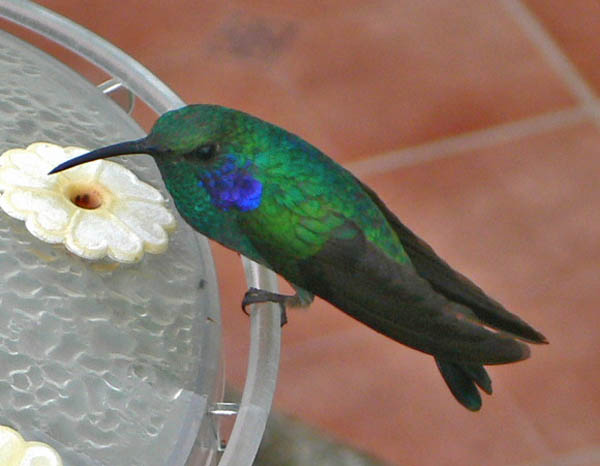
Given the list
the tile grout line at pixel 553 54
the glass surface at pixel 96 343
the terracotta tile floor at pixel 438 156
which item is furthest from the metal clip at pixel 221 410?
the tile grout line at pixel 553 54

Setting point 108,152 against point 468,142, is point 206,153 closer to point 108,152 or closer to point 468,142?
point 108,152

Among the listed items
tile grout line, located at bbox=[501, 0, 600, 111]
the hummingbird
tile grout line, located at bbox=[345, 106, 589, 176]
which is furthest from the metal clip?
tile grout line, located at bbox=[501, 0, 600, 111]

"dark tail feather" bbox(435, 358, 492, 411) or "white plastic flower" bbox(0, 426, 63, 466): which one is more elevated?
"dark tail feather" bbox(435, 358, 492, 411)

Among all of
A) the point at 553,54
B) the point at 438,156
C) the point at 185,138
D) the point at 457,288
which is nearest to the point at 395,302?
the point at 457,288

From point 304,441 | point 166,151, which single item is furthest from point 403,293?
point 304,441

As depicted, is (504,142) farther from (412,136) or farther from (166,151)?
(166,151)

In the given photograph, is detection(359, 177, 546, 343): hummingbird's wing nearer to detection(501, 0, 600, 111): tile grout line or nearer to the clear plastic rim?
the clear plastic rim

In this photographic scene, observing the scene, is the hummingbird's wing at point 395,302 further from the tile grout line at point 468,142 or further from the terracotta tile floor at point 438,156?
the tile grout line at point 468,142
